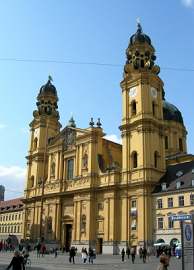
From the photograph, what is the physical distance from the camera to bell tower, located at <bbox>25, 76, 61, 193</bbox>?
2510 inches

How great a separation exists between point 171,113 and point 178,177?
27565 millimetres

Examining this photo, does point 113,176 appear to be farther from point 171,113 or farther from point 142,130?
point 171,113

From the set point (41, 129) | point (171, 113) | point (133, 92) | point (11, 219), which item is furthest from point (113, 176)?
point (11, 219)

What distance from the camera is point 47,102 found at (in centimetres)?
6750

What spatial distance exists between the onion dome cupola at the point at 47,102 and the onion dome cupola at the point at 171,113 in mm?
21629

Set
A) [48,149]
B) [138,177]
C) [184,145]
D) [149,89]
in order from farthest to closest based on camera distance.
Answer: [184,145], [48,149], [149,89], [138,177]

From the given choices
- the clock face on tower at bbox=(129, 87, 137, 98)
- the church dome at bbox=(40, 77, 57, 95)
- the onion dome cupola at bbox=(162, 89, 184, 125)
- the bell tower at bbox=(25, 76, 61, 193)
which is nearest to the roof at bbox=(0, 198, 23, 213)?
the bell tower at bbox=(25, 76, 61, 193)

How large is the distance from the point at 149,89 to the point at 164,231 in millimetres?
19793

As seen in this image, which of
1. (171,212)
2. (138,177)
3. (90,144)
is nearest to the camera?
(171,212)

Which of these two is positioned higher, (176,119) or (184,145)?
(176,119)

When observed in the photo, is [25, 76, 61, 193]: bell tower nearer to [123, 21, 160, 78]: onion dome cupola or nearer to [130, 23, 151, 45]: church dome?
[123, 21, 160, 78]: onion dome cupola

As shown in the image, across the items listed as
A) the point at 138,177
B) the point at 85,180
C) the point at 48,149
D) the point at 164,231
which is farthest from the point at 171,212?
the point at 48,149

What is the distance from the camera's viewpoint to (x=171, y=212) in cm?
4034

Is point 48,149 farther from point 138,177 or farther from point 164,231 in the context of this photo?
point 164,231
